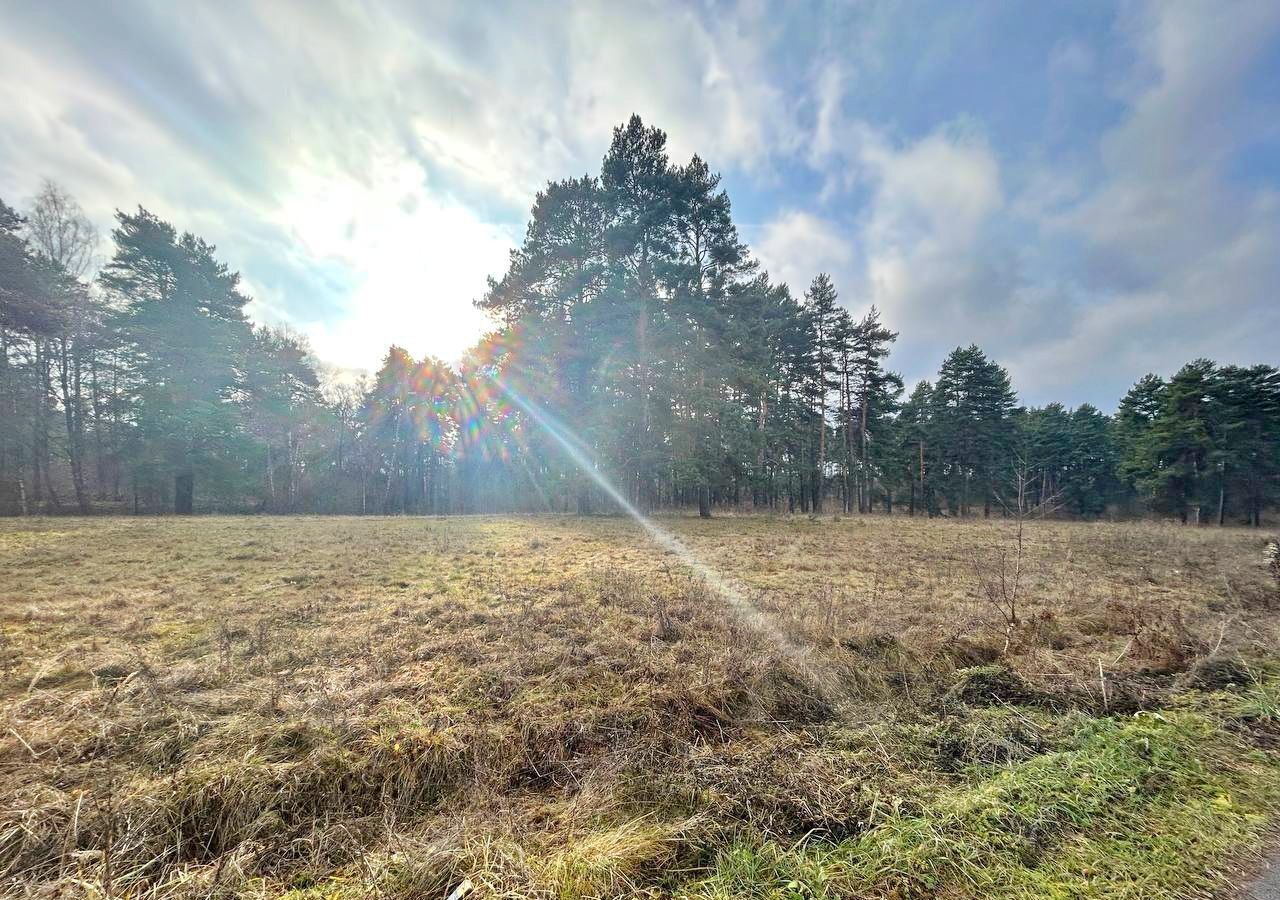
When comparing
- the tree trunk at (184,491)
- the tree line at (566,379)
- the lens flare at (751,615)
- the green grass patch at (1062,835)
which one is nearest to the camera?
the green grass patch at (1062,835)

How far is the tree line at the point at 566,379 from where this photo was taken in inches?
857

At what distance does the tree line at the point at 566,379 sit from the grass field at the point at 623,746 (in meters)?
16.7

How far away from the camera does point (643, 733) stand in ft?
9.89

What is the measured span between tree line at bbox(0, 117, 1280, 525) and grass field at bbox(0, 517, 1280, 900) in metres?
16.7

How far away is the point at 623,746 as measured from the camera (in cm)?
287

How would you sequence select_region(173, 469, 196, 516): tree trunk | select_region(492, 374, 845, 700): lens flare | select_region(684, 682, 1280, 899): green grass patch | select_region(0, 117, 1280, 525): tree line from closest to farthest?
select_region(684, 682, 1280, 899): green grass patch → select_region(492, 374, 845, 700): lens flare → select_region(0, 117, 1280, 525): tree line → select_region(173, 469, 196, 516): tree trunk

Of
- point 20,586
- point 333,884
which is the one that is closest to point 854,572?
point 333,884

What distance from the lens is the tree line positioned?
21.8 metres

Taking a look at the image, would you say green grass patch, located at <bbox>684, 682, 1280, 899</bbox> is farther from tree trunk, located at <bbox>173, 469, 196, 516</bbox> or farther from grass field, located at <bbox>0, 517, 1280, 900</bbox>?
tree trunk, located at <bbox>173, 469, 196, 516</bbox>

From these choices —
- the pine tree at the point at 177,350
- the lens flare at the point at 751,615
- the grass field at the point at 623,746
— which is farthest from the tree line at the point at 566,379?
the grass field at the point at 623,746

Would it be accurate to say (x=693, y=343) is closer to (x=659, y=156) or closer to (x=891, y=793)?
(x=659, y=156)

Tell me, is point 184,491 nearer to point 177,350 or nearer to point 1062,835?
point 177,350

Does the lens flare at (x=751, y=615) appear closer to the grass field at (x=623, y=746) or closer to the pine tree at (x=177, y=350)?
the grass field at (x=623, y=746)

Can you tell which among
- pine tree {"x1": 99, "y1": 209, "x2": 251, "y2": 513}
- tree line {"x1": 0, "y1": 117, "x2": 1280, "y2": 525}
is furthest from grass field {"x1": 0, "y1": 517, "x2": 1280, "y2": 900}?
pine tree {"x1": 99, "y1": 209, "x2": 251, "y2": 513}
